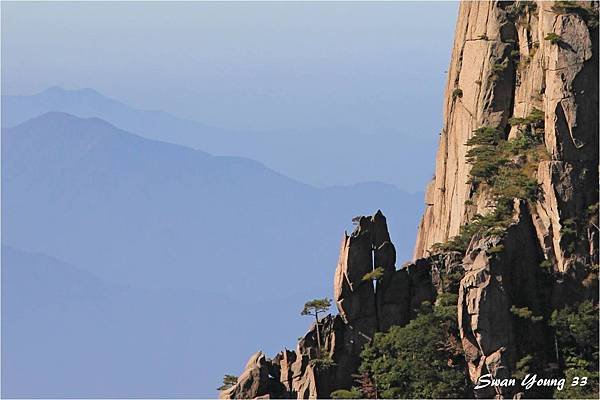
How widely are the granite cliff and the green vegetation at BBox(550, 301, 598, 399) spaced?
0.58 meters

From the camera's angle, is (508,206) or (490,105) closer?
(508,206)

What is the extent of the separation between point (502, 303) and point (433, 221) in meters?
17.1

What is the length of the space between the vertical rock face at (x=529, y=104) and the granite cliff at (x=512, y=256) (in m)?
0.08

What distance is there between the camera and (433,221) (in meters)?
110

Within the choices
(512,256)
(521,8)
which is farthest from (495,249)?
(521,8)

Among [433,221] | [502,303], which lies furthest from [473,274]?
[433,221]

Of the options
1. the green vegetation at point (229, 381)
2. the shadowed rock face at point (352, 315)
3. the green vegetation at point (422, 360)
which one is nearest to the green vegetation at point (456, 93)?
the shadowed rock face at point (352, 315)

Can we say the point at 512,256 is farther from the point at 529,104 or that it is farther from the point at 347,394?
the point at 347,394

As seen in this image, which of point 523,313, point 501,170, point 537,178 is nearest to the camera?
point 523,313

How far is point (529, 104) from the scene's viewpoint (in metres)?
100

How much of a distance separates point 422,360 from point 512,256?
7.78 metres

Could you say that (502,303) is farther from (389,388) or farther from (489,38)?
(489,38)

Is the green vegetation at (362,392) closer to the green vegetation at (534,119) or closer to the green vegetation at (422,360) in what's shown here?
→ the green vegetation at (422,360)

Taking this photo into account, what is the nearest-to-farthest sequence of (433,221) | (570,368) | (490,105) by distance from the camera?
(570,368) → (490,105) → (433,221)
